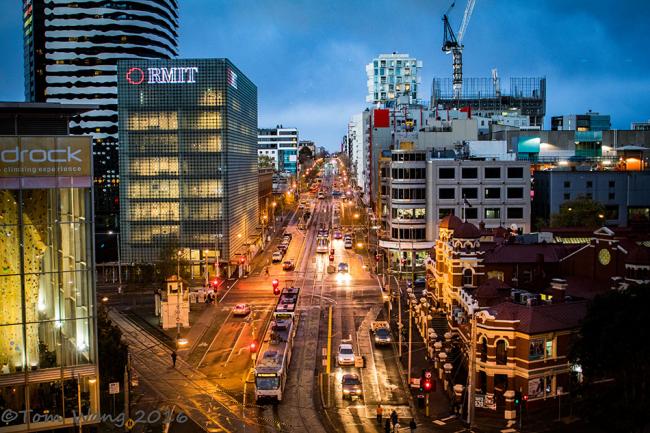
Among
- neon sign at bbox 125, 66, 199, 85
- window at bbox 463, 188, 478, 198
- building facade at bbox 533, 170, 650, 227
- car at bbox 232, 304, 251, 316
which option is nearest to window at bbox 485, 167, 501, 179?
window at bbox 463, 188, 478, 198

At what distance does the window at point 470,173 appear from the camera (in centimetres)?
11344

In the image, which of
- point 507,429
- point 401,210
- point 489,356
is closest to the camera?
point 507,429

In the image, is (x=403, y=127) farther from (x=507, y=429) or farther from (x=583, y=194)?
(x=507, y=429)

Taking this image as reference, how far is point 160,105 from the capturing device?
4301 inches

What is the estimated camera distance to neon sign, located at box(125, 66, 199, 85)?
356ft

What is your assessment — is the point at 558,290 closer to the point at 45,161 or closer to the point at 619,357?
the point at 619,357

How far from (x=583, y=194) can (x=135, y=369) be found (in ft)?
288

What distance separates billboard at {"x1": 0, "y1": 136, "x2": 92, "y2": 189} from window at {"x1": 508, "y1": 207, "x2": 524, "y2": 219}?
82279mm

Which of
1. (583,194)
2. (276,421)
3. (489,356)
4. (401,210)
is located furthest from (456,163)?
(276,421)

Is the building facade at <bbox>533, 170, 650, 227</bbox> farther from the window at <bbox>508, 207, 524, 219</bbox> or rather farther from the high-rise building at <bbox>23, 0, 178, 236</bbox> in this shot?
the high-rise building at <bbox>23, 0, 178, 236</bbox>

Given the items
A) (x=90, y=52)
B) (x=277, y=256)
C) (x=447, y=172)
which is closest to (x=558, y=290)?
(x=447, y=172)

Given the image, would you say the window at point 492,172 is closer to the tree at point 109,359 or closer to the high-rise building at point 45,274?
the tree at point 109,359

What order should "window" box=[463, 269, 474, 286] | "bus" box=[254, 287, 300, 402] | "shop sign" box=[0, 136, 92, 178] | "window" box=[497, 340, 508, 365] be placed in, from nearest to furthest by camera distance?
"shop sign" box=[0, 136, 92, 178], "window" box=[497, 340, 508, 365], "bus" box=[254, 287, 300, 402], "window" box=[463, 269, 474, 286]

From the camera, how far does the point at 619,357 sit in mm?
40625
